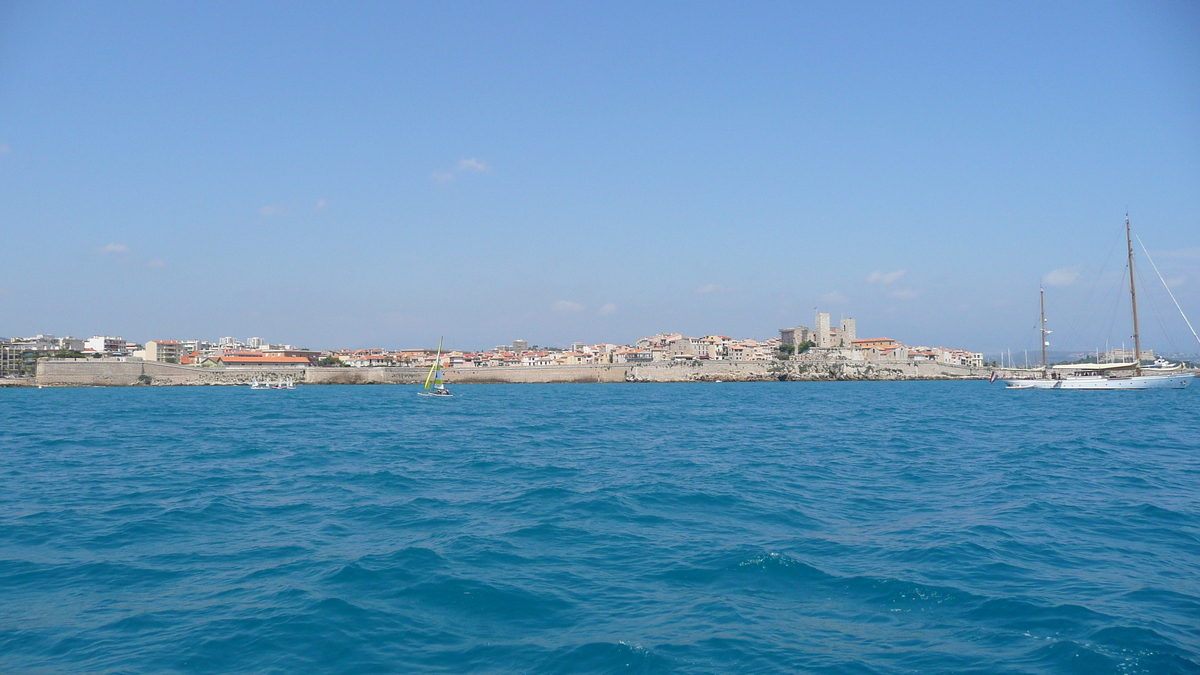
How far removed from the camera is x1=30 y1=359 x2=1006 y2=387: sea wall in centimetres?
7088

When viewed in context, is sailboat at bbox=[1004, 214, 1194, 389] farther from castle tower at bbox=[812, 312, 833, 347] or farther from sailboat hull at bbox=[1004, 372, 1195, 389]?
castle tower at bbox=[812, 312, 833, 347]

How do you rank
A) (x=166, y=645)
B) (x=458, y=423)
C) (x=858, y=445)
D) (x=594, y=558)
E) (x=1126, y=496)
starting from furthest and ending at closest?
(x=458, y=423), (x=858, y=445), (x=1126, y=496), (x=594, y=558), (x=166, y=645)

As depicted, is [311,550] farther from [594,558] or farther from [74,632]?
[594,558]

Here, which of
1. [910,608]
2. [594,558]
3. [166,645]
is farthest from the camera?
[594,558]

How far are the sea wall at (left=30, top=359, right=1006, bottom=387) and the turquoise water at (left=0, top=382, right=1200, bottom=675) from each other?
6647 centimetres

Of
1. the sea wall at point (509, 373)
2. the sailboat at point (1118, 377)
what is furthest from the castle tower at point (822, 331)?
the sailboat at point (1118, 377)

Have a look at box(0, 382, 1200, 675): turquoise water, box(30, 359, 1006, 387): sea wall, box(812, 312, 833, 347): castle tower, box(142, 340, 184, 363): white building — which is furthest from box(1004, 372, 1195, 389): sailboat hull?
box(142, 340, 184, 363): white building

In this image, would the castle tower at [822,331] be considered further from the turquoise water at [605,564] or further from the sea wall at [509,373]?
the turquoise water at [605,564]

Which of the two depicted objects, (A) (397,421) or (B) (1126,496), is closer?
(B) (1126,496)

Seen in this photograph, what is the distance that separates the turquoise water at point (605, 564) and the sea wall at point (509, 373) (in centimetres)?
6647

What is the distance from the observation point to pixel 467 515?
9234mm

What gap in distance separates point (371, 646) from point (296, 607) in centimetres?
112

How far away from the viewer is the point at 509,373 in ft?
271

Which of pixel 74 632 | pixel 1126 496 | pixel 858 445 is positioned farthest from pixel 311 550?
pixel 858 445
